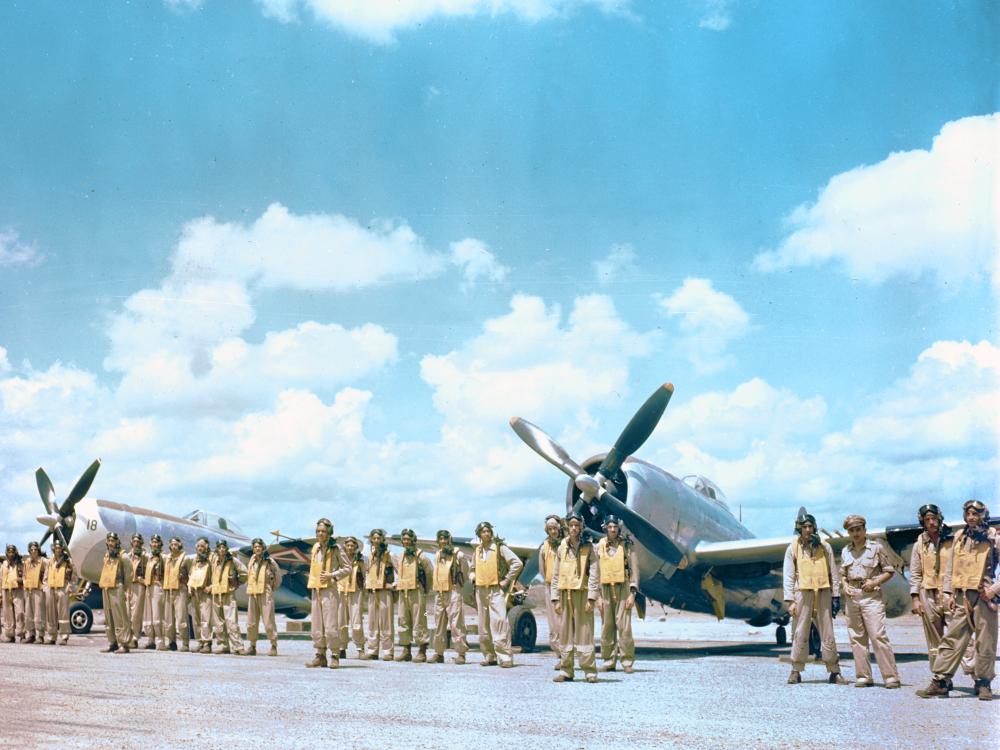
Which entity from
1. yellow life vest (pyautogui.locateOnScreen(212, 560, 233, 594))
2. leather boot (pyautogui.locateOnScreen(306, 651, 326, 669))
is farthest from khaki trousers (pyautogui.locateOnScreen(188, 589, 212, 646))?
leather boot (pyautogui.locateOnScreen(306, 651, 326, 669))

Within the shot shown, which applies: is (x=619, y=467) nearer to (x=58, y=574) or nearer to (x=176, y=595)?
(x=176, y=595)

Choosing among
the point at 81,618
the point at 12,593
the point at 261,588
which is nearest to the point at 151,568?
the point at 261,588

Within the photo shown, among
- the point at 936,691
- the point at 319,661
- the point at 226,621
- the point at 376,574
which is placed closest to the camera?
the point at 936,691

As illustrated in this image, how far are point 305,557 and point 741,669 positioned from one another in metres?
13.6

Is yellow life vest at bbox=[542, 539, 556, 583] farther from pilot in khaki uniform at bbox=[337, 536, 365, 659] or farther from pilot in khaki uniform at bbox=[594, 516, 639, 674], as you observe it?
pilot in khaki uniform at bbox=[337, 536, 365, 659]

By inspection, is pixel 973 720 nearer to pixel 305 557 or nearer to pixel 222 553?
pixel 222 553

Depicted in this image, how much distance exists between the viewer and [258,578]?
17.1 m

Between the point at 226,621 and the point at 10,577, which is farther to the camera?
the point at 10,577

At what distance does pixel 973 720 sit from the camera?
8609 mm

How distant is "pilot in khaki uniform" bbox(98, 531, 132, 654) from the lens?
18.3 meters

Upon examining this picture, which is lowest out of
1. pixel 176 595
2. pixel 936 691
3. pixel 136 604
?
pixel 936 691

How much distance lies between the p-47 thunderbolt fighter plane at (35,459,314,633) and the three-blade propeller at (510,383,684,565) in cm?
814

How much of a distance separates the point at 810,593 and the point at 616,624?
2843 mm

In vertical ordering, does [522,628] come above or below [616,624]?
below
